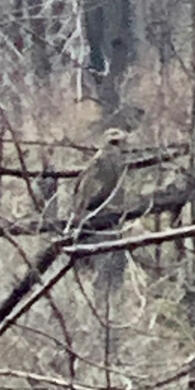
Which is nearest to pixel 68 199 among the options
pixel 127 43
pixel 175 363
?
pixel 175 363

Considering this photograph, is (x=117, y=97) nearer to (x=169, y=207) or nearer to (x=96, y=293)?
(x=96, y=293)

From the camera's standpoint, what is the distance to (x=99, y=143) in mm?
2781

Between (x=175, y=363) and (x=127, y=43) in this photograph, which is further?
(x=127, y=43)

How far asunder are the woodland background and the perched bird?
206mm

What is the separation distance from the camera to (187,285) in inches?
124

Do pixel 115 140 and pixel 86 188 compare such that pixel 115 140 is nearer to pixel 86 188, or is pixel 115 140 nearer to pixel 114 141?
pixel 114 141

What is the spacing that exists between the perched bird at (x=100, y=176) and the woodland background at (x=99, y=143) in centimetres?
21

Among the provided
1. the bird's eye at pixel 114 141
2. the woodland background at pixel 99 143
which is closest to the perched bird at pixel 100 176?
the bird's eye at pixel 114 141

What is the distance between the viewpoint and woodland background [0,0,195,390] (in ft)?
8.71

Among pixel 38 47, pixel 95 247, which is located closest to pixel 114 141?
pixel 95 247

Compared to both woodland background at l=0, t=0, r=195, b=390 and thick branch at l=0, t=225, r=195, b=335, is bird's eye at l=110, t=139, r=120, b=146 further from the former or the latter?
thick branch at l=0, t=225, r=195, b=335

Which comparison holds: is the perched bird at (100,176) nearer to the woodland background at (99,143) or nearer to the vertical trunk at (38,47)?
the woodland background at (99,143)

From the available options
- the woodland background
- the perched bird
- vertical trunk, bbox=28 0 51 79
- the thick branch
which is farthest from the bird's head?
vertical trunk, bbox=28 0 51 79

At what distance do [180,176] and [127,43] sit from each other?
4.60 ft
